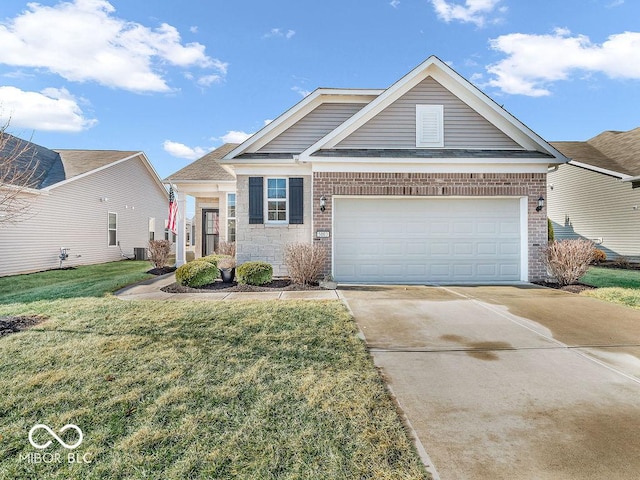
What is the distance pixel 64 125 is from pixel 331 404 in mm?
45696

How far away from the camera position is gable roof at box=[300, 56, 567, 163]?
9.98 m

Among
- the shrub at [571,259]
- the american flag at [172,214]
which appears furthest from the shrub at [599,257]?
the american flag at [172,214]

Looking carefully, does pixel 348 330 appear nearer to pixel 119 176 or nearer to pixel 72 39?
pixel 72 39

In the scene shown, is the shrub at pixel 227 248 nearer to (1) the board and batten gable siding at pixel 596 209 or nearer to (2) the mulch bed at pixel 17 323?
(2) the mulch bed at pixel 17 323

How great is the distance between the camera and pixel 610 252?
16094 millimetres

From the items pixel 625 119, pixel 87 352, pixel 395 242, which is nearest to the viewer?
pixel 87 352

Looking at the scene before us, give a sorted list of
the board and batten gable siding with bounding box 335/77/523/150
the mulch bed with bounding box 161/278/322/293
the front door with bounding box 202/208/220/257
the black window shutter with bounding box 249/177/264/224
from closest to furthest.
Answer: the mulch bed with bounding box 161/278/322/293
the board and batten gable siding with bounding box 335/77/523/150
the black window shutter with bounding box 249/177/264/224
the front door with bounding box 202/208/220/257

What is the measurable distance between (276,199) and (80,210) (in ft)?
36.1

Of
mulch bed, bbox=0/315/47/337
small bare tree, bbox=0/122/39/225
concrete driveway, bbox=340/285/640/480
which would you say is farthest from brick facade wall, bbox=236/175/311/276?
mulch bed, bbox=0/315/47/337

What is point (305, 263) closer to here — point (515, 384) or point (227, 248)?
point (227, 248)

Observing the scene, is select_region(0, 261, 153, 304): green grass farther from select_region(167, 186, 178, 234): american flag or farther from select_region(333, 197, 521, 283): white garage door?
select_region(333, 197, 521, 283): white garage door

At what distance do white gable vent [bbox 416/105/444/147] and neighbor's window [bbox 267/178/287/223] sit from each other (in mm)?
4457

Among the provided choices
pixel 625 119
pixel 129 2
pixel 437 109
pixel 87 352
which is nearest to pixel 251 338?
pixel 87 352

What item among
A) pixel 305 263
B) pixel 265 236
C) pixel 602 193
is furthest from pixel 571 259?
pixel 602 193
